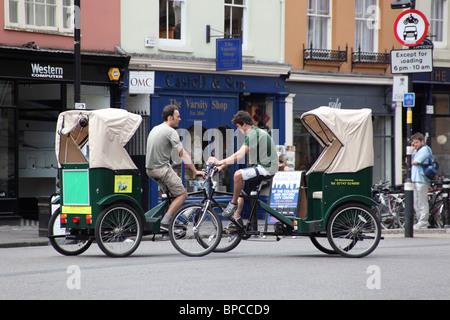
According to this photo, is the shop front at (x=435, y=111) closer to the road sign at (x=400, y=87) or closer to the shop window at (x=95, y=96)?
the road sign at (x=400, y=87)

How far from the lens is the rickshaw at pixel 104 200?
10641 millimetres

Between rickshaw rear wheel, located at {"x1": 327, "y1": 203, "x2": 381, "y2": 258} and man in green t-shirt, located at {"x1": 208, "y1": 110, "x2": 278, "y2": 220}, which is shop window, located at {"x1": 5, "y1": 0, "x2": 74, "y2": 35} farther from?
rickshaw rear wheel, located at {"x1": 327, "y1": 203, "x2": 381, "y2": 258}

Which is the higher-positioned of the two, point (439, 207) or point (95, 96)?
point (95, 96)

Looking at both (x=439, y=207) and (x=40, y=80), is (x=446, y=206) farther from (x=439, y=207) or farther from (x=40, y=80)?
(x=40, y=80)

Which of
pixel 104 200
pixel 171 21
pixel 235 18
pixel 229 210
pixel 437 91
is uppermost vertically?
pixel 235 18

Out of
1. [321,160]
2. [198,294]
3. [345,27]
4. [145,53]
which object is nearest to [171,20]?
[145,53]

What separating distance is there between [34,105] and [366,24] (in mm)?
10149

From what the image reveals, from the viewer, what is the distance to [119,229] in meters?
10.7

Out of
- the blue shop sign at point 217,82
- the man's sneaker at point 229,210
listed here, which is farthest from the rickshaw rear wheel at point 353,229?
the blue shop sign at point 217,82

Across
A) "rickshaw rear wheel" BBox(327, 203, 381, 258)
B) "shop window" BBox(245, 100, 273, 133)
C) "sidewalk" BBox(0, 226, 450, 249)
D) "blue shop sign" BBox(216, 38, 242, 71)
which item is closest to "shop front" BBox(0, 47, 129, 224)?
"sidewalk" BBox(0, 226, 450, 249)

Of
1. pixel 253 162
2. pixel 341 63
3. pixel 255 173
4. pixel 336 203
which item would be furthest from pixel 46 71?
Answer: pixel 336 203

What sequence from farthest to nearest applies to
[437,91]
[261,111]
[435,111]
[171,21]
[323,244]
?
[435,111], [437,91], [261,111], [171,21], [323,244]

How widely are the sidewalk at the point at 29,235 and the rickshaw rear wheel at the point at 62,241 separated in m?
2.45
